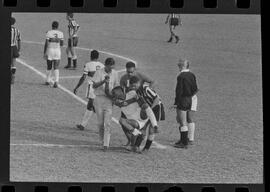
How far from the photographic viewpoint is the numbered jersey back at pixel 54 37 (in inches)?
527

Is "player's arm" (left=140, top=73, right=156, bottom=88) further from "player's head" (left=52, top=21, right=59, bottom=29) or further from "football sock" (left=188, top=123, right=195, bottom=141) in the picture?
"player's head" (left=52, top=21, right=59, bottom=29)

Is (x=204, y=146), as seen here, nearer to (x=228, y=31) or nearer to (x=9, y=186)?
(x=228, y=31)

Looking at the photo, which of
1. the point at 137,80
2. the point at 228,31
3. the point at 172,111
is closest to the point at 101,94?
the point at 137,80

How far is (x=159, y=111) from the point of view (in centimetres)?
1178

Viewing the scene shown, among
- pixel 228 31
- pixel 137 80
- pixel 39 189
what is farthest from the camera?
pixel 228 31

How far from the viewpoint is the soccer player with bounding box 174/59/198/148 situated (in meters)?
11.6

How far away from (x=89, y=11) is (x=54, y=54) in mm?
2633

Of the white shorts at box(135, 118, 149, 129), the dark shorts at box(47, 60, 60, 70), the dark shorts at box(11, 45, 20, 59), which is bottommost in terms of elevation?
the white shorts at box(135, 118, 149, 129)

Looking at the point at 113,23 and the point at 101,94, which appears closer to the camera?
the point at 101,94

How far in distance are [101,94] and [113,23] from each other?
1904 mm

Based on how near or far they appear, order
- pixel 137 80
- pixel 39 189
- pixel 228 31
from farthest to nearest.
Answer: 1. pixel 228 31
2. pixel 137 80
3. pixel 39 189

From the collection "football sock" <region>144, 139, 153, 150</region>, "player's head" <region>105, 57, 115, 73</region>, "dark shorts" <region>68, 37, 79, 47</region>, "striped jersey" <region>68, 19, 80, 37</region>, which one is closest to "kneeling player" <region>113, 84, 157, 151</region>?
"football sock" <region>144, 139, 153, 150</region>

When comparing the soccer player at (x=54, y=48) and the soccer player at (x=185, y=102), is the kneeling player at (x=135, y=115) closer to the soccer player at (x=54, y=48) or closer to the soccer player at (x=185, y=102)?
the soccer player at (x=185, y=102)

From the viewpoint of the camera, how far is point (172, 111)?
12.6m
